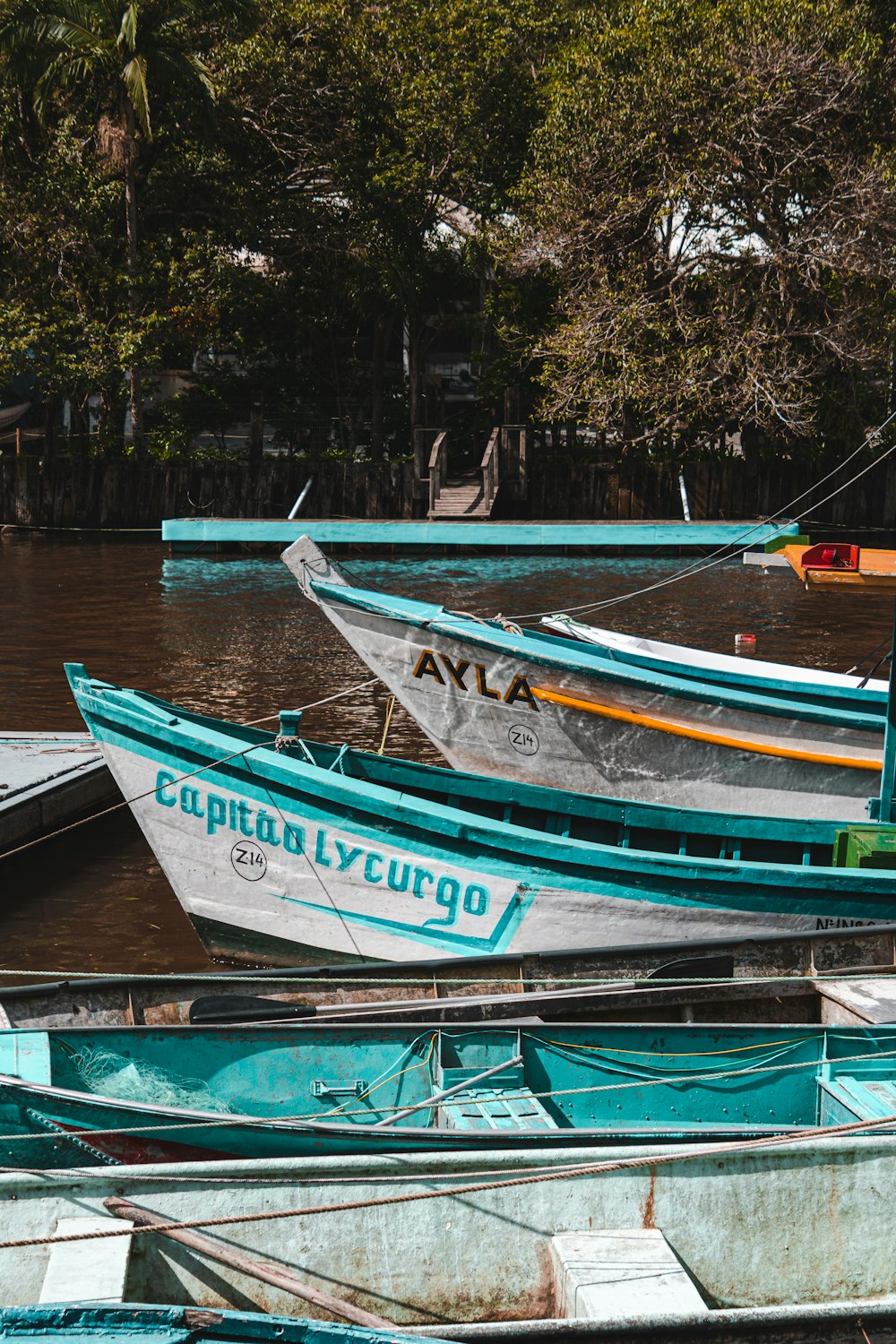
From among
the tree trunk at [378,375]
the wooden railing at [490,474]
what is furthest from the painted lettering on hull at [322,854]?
the tree trunk at [378,375]

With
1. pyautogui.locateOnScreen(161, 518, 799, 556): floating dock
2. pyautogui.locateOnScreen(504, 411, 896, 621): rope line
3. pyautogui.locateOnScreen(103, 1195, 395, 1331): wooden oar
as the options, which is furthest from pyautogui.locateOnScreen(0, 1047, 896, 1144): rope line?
pyautogui.locateOnScreen(161, 518, 799, 556): floating dock

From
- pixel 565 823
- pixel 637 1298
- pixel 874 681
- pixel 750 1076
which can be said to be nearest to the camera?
pixel 637 1298

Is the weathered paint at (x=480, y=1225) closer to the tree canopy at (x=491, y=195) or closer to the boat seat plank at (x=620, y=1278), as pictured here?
the boat seat plank at (x=620, y=1278)

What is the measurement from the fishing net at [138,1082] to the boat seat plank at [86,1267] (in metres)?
1.37

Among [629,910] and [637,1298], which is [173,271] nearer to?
[629,910]

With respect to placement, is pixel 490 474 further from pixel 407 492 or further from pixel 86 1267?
pixel 86 1267

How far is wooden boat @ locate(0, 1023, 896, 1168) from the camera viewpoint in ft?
21.1

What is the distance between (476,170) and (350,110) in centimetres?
377

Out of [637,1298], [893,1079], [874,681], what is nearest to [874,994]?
[893,1079]

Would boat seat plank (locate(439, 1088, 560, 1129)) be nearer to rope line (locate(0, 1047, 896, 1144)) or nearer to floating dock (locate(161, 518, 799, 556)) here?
rope line (locate(0, 1047, 896, 1144))

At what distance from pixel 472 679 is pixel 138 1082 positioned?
618cm

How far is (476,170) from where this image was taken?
121ft

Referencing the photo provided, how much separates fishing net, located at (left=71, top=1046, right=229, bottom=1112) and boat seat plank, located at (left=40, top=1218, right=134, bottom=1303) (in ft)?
4.49

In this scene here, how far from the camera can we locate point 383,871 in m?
8.94
